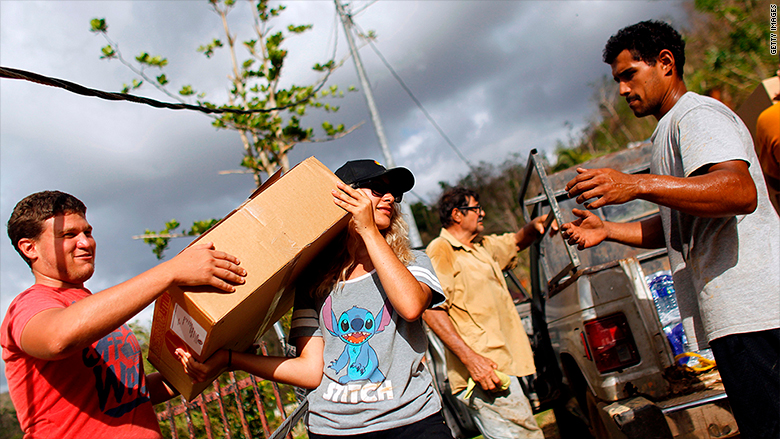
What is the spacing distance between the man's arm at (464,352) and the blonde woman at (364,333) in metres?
0.92

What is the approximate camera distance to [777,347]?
Answer: 1433 mm

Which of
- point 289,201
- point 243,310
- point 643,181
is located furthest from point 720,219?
point 243,310

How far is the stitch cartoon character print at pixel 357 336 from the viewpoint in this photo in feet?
5.43

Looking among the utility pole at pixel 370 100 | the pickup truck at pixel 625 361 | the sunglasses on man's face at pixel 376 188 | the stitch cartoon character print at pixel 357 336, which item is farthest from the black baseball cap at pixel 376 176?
the utility pole at pixel 370 100

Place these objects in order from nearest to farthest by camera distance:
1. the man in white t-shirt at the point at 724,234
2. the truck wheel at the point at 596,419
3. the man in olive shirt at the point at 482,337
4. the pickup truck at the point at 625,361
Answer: the man in white t-shirt at the point at 724,234 < the pickup truck at the point at 625,361 < the truck wheel at the point at 596,419 < the man in olive shirt at the point at 482,337

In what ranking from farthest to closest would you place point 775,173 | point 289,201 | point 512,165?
point 512,165 → point 775,173 → point 289,201

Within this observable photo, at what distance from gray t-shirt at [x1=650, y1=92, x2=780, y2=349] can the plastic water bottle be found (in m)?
1.21

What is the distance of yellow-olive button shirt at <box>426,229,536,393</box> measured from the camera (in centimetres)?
280

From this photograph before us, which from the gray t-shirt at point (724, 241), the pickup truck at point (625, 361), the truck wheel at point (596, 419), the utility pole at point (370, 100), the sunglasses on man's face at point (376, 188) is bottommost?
the truck wheel at point (596, 419)

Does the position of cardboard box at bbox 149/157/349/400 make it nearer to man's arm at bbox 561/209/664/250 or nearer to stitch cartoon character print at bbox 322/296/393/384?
stitch cartoon character print at bbox 322/296/393/384

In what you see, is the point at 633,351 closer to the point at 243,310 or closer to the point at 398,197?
the point at 398,197

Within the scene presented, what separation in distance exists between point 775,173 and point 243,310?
259cm

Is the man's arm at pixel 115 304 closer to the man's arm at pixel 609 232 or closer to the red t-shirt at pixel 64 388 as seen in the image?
the red t-shirt at pixel 64 388

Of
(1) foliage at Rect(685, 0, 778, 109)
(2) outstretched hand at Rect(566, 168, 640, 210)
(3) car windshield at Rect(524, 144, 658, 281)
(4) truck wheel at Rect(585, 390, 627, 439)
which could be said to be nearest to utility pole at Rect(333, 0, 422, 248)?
(3) car windshield at Rect(524, 144, 658, 281)
